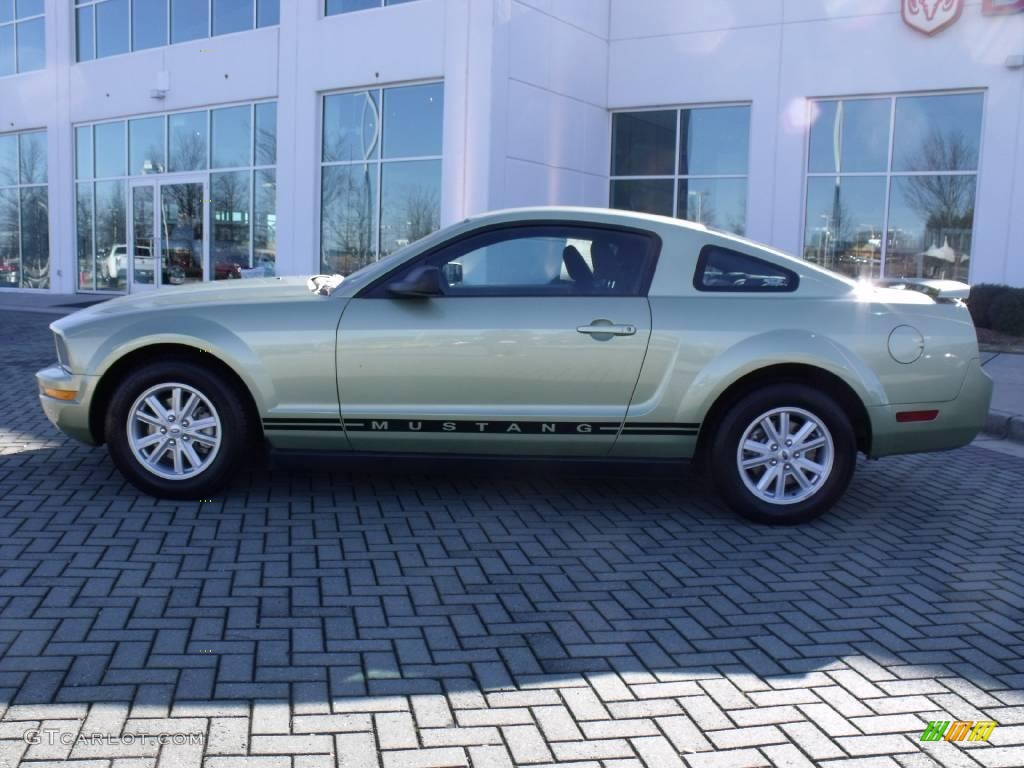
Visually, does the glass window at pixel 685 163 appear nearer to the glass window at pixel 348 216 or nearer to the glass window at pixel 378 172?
Answer: the glass window at pixel 378 172

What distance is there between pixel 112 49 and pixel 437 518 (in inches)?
848

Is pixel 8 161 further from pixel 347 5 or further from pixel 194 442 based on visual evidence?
pixel 194 442

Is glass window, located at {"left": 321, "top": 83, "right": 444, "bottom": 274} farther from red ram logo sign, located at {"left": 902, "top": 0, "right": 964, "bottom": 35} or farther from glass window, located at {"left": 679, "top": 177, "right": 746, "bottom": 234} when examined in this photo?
red ram logo sign, located at {"left": 902, "top": 0, "right": 964, "bottom": 35}

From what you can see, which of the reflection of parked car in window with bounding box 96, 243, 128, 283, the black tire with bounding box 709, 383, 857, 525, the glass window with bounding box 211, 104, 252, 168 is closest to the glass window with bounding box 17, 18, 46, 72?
the reflection of parked car in window with bounding box 96, 243, 128, 283

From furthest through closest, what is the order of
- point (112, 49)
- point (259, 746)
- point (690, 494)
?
point (112, 49)
point (690, 494)
point (259, 746)

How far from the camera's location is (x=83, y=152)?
23859mm

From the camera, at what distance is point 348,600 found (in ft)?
13.1

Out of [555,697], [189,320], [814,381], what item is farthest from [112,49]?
[555,697]

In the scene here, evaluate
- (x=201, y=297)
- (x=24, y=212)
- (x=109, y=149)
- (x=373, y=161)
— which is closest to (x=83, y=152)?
(x=109, y=149)

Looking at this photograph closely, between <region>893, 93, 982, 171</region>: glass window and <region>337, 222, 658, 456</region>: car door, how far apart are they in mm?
13010

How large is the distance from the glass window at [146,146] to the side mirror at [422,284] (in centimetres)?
1902

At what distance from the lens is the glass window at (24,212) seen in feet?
82.6

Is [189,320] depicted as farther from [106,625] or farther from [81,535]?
[106,625]

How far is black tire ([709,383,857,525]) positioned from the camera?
518 cm
